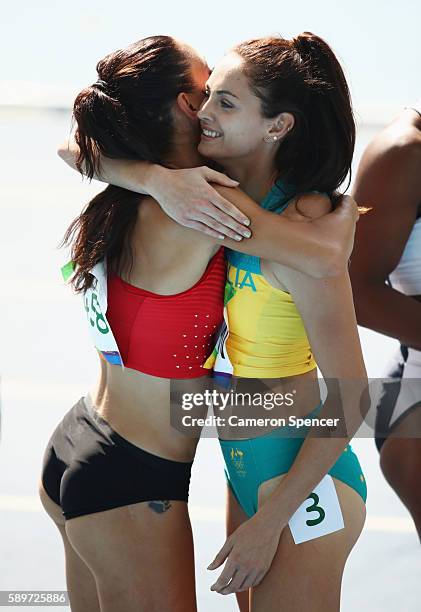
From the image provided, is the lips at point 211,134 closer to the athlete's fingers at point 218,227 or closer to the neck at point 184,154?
the neck at point 184,154

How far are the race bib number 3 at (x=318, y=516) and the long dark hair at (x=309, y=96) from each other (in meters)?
0.57

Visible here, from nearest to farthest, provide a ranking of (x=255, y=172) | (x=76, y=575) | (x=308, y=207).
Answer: (x=308, y=207)
(x=255, y=172)
(x=76, y=575)

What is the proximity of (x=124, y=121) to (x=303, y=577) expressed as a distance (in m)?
0.91

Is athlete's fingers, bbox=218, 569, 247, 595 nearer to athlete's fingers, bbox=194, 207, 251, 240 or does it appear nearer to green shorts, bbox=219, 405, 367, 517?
green shorts, bbox=219, 405, 367, 517

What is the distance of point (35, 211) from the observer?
7102mm

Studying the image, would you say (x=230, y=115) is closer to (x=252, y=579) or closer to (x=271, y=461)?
(x=271, y=461)

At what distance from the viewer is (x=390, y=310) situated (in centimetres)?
213

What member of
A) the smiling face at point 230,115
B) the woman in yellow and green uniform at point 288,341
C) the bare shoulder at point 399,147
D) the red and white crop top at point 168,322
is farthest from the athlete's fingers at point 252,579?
the bare shoulder at point 399,147

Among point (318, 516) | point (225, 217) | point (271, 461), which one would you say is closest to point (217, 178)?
point (225, 217)

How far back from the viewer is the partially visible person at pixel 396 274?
6.89 feet

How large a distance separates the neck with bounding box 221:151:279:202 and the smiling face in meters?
0.04

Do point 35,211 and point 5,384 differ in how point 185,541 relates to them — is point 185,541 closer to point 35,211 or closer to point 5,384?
point 5,384

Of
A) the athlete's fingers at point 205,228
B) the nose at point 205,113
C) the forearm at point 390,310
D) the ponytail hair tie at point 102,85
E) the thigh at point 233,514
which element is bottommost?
the thigh at point 233,514

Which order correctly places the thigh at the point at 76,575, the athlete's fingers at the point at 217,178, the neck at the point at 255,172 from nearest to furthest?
the athlete's fingers at the point at 217,178
the neck at the point at 255,172
the thigh at the point at 76,575
